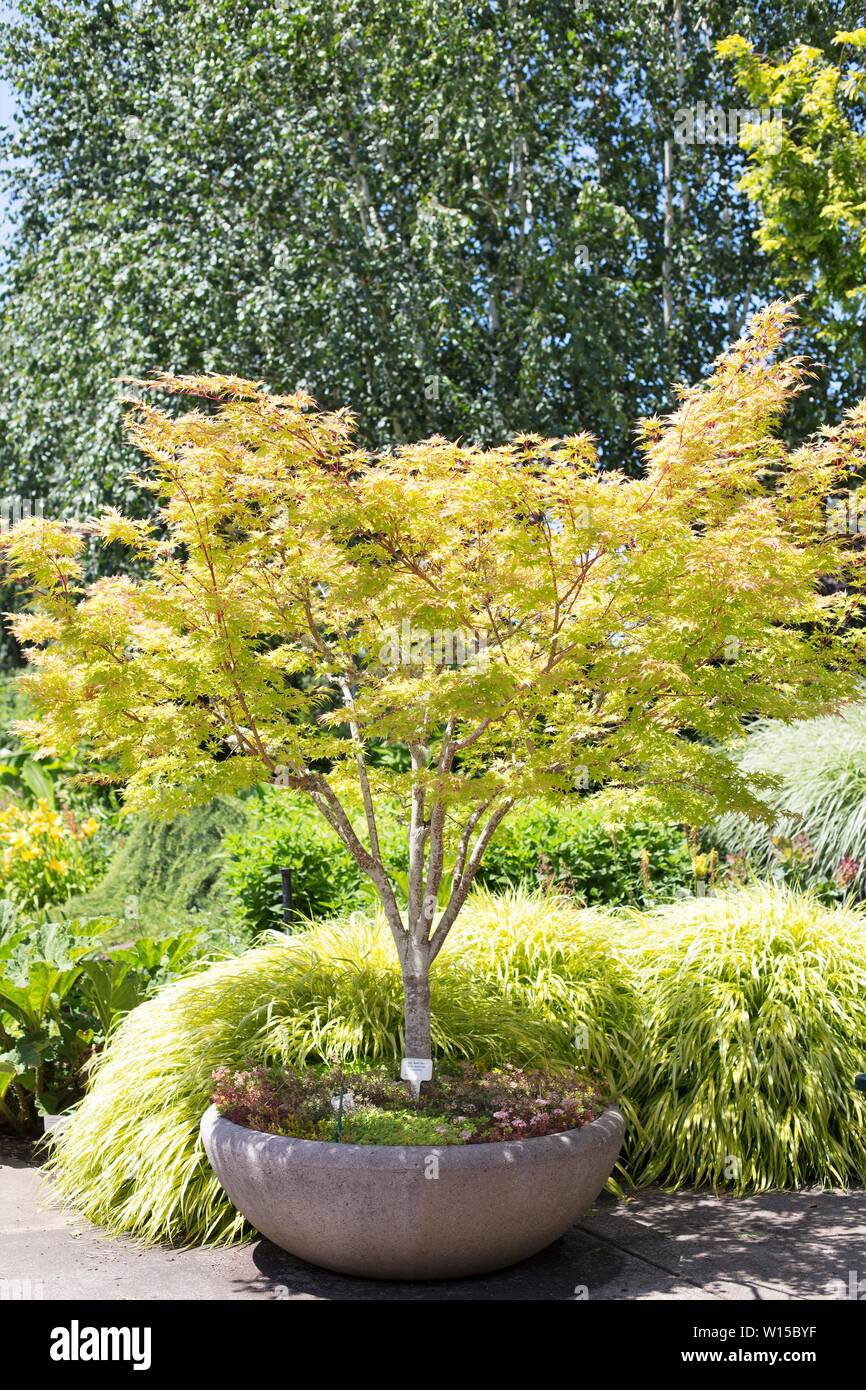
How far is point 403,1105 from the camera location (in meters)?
4.25

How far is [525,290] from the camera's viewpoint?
44.5 feet

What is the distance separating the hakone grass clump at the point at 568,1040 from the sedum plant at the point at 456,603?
1.74ft

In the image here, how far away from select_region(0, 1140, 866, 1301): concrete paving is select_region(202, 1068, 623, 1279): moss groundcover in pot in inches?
4.0

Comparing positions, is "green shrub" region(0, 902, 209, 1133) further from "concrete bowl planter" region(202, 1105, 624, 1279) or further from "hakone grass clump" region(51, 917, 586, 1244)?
"concrete bowl planter" region(202, 1105, 624, 1279)

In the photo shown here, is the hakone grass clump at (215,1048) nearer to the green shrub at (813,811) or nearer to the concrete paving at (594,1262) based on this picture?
the concrete paving at (594,1262)

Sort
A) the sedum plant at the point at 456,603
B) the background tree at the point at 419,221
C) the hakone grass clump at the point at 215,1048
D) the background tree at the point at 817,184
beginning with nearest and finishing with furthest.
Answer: the sedum plant at the point at 456,603
the hakone grass clump at the point at 215,1048
the background tree at the point at 817,184
the background tree at the point at 419,221

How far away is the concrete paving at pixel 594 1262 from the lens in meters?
3.84

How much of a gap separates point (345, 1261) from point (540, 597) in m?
2.19

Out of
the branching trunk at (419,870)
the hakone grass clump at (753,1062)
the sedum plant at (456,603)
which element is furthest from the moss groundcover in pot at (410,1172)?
the hakone grass clump at (753,1062)

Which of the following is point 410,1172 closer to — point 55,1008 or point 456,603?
point 456,603

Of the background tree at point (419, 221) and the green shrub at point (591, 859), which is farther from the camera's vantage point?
the background tree at point (419, 221)

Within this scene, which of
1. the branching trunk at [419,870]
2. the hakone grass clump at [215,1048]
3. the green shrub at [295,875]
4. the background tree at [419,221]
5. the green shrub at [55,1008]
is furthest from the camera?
the background tree at [419,221]

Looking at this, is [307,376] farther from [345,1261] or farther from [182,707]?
[345,1261]

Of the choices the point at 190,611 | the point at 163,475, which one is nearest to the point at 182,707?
the point at 190,611
